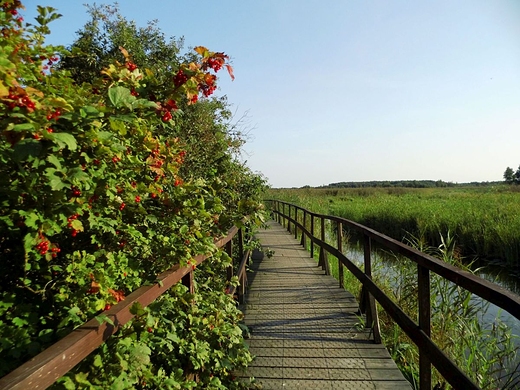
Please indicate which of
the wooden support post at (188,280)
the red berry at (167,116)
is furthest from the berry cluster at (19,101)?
the wooden support post at (188,280)

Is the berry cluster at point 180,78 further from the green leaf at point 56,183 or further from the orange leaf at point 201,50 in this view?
the green leaf at point 56,183

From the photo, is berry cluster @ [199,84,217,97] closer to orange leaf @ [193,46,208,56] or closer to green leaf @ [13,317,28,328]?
orange leaf @ [193,46,208,56]

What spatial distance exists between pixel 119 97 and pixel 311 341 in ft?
9.10

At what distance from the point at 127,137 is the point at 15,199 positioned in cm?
65

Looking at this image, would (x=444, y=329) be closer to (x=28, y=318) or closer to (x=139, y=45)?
(x=28, y=318)

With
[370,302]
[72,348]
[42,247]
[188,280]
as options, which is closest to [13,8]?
[42,247]

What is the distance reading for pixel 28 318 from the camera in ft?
4.16

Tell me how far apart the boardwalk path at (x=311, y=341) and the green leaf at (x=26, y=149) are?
2271mm

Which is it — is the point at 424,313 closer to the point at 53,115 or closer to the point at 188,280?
the point at 188,280

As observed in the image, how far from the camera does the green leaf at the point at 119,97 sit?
1.25 metres

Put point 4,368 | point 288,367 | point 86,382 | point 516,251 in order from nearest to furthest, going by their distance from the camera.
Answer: point 4,368, point 86,382, point 288,367, point 516,251

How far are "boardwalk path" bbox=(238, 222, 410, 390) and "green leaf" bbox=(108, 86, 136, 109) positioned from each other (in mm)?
2189

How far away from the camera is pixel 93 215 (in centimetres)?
144

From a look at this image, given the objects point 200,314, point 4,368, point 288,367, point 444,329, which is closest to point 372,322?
point 288,367
